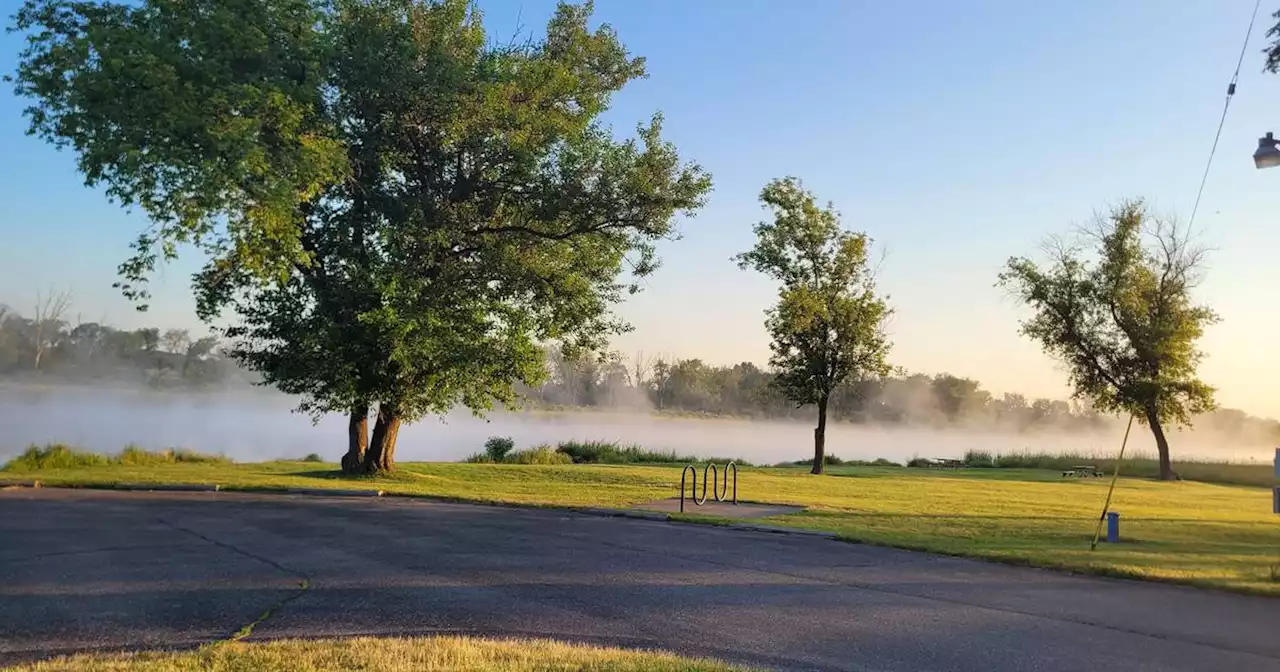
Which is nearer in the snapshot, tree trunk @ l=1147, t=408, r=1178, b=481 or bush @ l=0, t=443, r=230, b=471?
bush @ l=0, t=443, r=230, b=471

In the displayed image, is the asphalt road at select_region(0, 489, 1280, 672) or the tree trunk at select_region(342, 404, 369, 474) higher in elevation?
the tree trunk at select_region(342, 404, 369, 474)

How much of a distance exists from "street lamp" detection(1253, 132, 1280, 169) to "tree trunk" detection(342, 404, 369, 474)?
20055mm

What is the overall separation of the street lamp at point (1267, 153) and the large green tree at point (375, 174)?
1397 centimetres

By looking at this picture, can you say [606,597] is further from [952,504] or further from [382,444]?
[382,444]

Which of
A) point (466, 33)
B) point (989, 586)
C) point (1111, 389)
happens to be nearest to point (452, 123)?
point (466, 33)

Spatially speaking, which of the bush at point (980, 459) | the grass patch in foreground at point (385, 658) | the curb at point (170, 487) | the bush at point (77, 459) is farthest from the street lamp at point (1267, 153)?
the bush at point (980, 459)

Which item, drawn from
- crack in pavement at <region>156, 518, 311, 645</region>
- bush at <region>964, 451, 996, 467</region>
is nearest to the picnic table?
bush at <region>964, 451, 996, 467</region>

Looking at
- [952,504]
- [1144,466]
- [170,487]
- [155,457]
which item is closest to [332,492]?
[170,487]

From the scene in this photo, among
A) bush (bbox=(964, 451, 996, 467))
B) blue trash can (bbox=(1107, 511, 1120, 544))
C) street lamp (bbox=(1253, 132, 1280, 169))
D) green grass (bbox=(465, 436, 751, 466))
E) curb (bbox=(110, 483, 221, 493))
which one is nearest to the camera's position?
street lamp (bbox=(1253, 132, 1280, 169))

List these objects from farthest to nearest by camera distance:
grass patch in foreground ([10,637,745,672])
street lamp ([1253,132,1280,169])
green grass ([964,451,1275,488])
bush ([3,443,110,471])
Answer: green grass ([964,451,1275,488])
bush ([3,443,110,471])
street lamp ([1253,132,1280,169])
grass patch in foreground ([10,637,745,672])

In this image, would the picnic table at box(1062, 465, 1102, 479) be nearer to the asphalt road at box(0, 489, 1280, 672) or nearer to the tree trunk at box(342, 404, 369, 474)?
the tree trunk at box(342, 404, 369, 474)

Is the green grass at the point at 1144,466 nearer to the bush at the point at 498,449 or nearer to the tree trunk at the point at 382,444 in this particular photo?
the bush at the point at 498,449

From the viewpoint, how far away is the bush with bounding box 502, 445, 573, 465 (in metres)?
31.8

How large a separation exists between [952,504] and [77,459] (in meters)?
22.6
